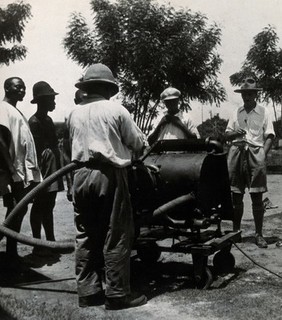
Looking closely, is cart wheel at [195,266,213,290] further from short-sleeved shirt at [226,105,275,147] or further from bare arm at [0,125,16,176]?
short-sleeved shirt at [226,105,275,147]

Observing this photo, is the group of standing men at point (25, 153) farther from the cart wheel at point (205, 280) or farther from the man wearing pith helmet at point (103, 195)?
the cart wheel at point (205, 280)

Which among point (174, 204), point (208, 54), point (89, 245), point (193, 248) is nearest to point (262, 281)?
point (193, 248)

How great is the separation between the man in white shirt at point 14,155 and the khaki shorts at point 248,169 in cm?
270

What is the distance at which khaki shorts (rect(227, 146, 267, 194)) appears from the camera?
7.21m

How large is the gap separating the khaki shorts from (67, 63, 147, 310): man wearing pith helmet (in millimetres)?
2878

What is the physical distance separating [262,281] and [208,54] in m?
19.0

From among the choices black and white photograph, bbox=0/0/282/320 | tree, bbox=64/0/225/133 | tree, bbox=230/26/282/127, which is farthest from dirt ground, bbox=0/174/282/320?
tree, bbox=230/26/282/127

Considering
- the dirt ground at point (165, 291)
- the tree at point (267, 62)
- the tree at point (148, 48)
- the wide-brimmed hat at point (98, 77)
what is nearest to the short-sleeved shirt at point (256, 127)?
the dirt ground at point (165, 291)

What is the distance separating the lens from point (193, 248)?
16.8 ft

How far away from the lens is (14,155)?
595 centimetres

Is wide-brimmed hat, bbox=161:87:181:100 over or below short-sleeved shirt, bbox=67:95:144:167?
over

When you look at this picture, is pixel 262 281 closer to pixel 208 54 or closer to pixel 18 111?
pixel 18 111

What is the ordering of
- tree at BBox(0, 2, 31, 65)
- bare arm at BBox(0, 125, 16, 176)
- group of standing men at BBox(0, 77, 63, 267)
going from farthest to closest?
tree at BBox(0, 2, 31, 65) → group of standing men at BBox(0, 77, 63, 267) → bare arm at BBox(0, 125, 16, 176)

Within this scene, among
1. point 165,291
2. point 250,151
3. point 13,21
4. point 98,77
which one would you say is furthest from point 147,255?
point 13,21
